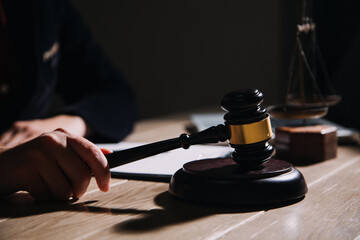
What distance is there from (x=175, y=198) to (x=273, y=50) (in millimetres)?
Result: 3095

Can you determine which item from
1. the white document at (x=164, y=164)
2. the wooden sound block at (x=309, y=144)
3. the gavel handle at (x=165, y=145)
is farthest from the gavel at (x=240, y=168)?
the wooden sound block at (x=309, y=144)

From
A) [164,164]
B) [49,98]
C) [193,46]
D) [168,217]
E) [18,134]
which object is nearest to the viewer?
[168,217]

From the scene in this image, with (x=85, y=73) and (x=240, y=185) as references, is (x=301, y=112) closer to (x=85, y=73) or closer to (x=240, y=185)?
(x=240, y=185)

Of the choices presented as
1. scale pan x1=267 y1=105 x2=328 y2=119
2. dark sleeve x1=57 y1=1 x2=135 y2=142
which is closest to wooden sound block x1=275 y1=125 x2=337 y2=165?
scale pan x1=267 y1=105 x2=328 y2=119

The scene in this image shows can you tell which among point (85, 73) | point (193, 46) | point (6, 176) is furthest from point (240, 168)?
point (193, 46)

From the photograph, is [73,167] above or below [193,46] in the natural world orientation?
above

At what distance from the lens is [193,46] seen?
3.74 meters

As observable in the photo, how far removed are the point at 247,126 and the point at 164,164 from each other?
0.79 ft

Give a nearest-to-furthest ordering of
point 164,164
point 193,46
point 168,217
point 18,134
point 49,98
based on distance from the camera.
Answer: point 168,217, point 164,164, point 18,134, point 49,98, point 193,46

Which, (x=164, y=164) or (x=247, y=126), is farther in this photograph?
(x=164, y=164)

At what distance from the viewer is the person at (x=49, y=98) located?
1.94 feet

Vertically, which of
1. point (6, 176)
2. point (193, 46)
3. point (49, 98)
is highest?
point (6, 176)

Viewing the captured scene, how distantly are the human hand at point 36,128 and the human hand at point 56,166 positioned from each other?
353 mm

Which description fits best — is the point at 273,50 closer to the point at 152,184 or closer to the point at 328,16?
the point at 328,16
